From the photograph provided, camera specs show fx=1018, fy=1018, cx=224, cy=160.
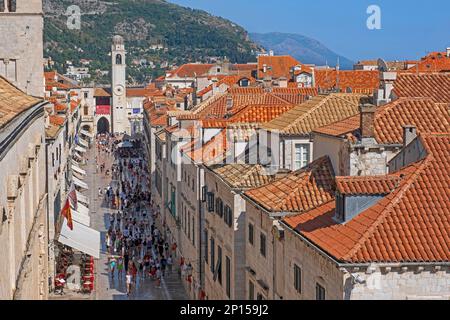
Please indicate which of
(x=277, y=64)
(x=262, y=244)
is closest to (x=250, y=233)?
(x=262, y=244)

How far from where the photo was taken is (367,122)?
22.9 m

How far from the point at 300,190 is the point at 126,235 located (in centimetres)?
Answer: 3689

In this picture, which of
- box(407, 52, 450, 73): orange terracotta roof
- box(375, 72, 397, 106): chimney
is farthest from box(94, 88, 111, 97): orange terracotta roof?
box(375, 72, 397, 106): chimney

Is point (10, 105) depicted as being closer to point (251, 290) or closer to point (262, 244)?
point (262, 244)

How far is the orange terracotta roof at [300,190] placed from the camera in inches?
891

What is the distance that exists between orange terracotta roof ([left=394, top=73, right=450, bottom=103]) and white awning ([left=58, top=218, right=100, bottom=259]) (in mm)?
15692

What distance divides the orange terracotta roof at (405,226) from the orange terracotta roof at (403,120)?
4145mm

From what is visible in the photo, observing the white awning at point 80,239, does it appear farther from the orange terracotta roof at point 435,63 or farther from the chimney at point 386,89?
the orange terracotta roof at point 435,63

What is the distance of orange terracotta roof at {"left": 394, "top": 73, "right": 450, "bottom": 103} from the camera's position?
32438 millimetres

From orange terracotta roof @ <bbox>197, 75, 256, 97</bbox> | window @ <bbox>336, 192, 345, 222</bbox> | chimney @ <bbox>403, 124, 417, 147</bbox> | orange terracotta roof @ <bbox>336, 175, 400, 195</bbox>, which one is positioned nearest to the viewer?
orange terracotta roof @ <bbox>336, 175, 400, 195</bbox>

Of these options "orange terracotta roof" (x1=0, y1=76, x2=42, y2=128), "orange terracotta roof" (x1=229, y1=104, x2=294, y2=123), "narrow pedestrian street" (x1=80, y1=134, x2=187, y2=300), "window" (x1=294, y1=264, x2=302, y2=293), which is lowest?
"narrow pedestrian street" (x1=80, y1=134, x2=187, y2=300)

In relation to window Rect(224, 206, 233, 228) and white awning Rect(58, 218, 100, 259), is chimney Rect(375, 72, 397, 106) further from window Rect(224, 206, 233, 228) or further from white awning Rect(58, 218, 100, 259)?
white awning Rect(58, 218, 100, 259)

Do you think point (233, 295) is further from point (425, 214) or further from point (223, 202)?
point (425, 214)
